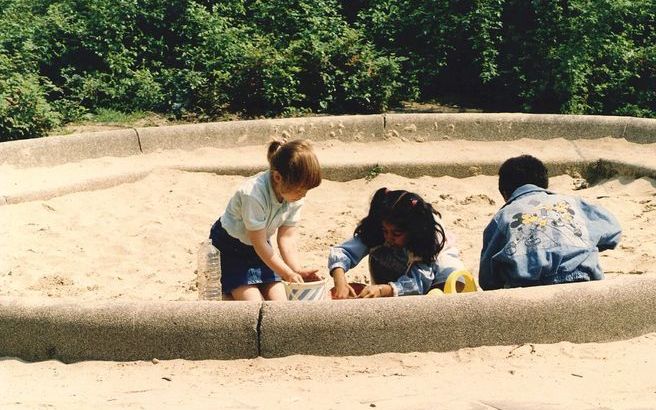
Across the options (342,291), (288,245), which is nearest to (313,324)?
(342,291)

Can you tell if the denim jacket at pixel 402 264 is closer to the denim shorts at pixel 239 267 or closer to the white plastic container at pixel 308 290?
the white plastic container at pixel 308 290

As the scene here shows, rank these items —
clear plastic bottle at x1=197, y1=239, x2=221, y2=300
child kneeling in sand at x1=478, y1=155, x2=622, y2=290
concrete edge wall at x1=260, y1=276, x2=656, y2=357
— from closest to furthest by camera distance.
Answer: concrete edge wall at x1=260, y1=276, x2=656, y2=357, child kneeling in sand at x1=478, y1=155, x2=622, y2=290, clear plastic bottle at x1=197, y1=239, x2=221, y2=300

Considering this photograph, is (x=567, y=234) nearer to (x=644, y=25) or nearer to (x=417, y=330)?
(x=417, y=330)

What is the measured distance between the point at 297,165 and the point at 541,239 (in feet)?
3.62

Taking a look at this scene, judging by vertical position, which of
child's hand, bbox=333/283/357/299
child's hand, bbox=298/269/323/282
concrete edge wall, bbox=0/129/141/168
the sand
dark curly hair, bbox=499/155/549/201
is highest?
dark curly hair, bbox=499/155/549/201

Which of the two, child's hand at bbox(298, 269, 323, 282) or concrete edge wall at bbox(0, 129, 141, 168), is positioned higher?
concrete edge wall at bbox(0, 129, 141, 168)

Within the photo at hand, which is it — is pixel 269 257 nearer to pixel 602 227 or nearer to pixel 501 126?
pixel 602 227

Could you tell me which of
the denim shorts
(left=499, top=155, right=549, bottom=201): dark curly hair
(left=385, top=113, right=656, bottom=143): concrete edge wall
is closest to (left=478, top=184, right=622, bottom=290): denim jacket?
(left=499, top=155, right=549, bottom=201): dark curly hair

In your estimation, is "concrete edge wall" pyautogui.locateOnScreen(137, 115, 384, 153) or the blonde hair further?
"concrete edge wall" pyautogui.locateOnScreen(137, 115, 384, 153)

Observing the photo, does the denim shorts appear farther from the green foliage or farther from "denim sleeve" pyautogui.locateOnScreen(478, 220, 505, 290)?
the green foliage

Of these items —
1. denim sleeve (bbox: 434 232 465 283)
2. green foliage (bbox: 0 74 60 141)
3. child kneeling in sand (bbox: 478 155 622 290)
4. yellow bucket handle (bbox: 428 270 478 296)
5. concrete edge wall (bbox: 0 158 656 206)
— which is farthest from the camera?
green foliage (bbox: 0 74 60 141)

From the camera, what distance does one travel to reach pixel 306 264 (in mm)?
5816

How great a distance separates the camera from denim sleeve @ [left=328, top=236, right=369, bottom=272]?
4602mm

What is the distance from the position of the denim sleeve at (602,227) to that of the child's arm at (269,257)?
4.44 feet
